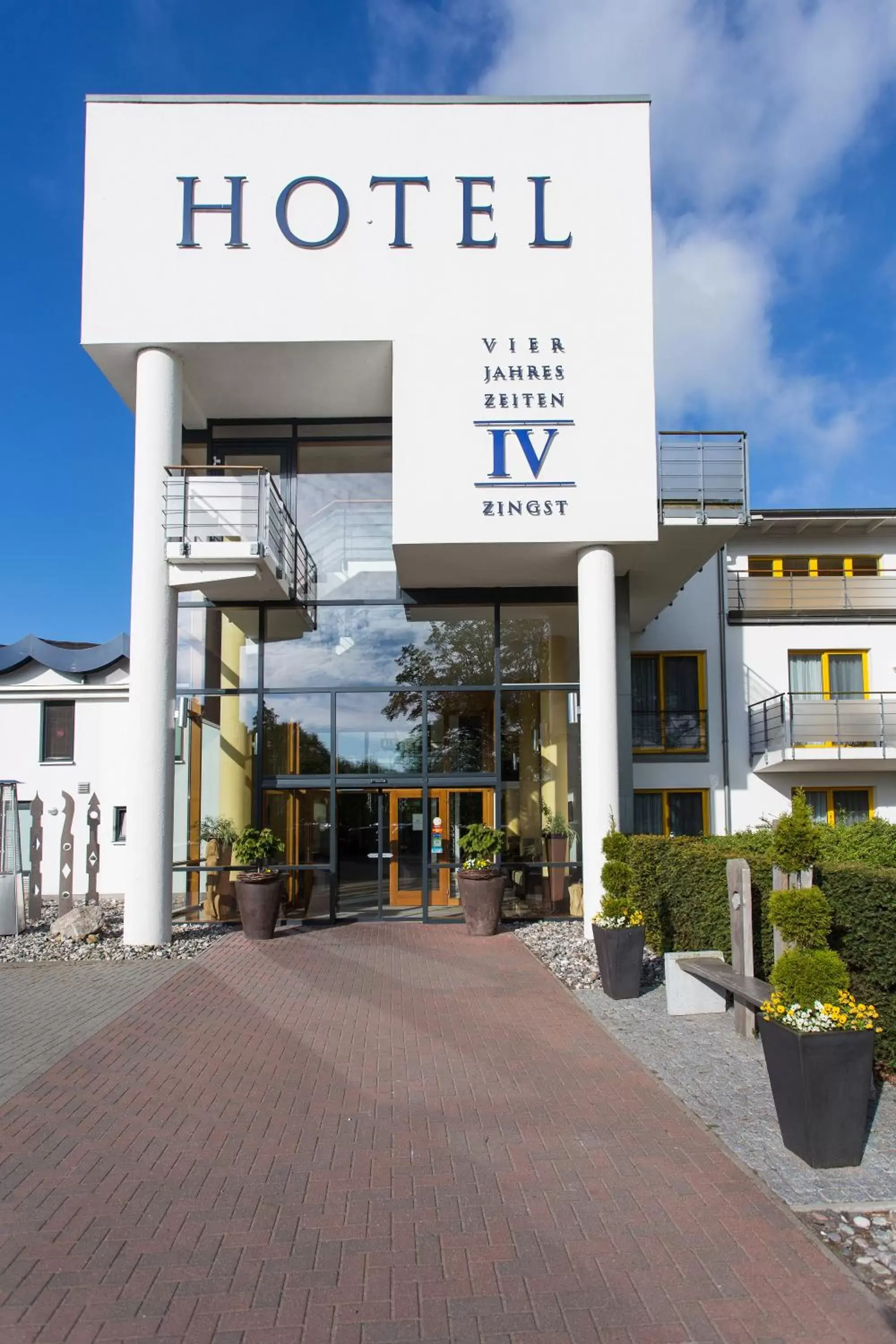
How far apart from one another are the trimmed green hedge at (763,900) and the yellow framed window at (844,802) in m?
4.42

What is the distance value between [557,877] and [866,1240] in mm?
10480

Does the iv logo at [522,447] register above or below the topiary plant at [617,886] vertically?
above

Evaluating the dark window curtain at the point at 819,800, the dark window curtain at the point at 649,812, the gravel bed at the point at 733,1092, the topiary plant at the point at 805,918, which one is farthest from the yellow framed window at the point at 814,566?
the topiary plant at the point at 805,918

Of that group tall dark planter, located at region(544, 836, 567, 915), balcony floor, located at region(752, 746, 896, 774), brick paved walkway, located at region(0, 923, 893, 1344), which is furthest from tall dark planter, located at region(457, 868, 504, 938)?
balcony floor, located at region(752, 746, 896, 774)

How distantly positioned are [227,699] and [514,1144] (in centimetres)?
1061

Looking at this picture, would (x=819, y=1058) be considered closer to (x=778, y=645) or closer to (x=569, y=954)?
(x=569, y=954)

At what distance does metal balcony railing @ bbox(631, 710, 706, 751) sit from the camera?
20.0 metres

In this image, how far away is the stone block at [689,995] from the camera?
8633 millimetres

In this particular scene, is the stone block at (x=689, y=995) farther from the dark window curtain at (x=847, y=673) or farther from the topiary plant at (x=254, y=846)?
the dark window curtain at (x=847, y=673)

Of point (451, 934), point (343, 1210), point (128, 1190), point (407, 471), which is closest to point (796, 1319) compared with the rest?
point (343, 1210)

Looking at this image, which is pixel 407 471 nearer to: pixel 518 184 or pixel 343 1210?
pixel 518 184

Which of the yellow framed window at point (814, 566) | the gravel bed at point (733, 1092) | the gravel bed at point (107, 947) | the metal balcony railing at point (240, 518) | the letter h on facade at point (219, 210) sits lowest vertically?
the gravel bed at point (107, 947)

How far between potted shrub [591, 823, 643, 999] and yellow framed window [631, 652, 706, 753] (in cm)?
1015

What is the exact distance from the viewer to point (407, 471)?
13430 mm
